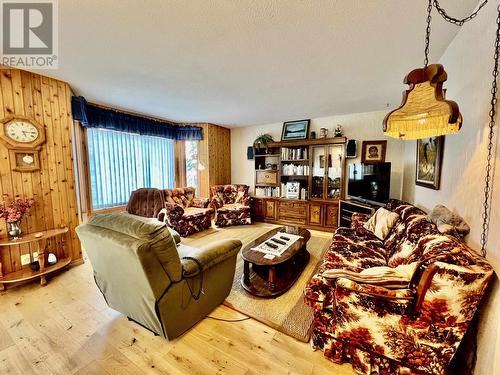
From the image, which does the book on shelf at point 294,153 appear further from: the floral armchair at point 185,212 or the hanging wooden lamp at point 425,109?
the hanging wooden lamp at point 425,109

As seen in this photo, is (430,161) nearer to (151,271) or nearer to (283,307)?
(283,307)

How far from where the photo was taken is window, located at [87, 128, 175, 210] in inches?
144

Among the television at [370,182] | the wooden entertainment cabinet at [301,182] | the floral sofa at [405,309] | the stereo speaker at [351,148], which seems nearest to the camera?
the floral sofa at [405,309]

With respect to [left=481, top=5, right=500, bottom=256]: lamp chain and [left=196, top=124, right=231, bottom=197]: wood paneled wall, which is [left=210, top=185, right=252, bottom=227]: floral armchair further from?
[left=481, top=5, right=500, bottom=256]: lamp chain

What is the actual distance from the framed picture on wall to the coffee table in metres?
1.52

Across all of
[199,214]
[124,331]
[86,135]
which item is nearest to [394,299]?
[124,331]

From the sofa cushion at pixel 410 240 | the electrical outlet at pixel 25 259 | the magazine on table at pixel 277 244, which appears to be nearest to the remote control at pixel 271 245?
the magazine on table at pixel 277 244

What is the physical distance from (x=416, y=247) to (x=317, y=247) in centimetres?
182

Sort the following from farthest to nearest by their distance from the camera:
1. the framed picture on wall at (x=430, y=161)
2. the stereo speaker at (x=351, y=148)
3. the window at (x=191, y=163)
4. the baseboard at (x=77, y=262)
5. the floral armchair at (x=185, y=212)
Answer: the window at (x=191, y=163) → the stereo speaker at (x=351, y=148) → the floral armchair at (x=185, y=212) → the baseboard at (x=77, y=262) → the framed picture on wall at (x=430, y=161)

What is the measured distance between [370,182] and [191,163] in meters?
3.96

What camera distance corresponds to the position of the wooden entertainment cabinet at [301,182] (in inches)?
166

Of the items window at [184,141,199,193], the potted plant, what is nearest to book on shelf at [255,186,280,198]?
the potted plant

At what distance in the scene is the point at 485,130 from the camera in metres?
1.34

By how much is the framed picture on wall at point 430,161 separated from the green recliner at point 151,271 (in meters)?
2.24
